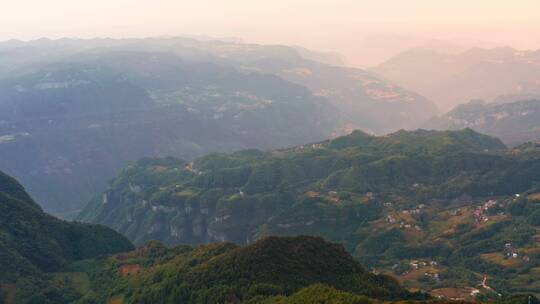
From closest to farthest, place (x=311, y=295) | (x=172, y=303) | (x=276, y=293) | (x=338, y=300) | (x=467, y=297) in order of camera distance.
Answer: (x=338, y=300) < (x=311, y=295) < (x=276, y=293) < (x=172, y=303) < (x=467, y=297)

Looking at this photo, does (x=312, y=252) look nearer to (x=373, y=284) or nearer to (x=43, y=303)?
(x=373, y=284)

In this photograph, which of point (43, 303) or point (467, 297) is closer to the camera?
point (43, 303)

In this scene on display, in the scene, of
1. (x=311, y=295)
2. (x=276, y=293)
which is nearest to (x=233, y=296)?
(x=276, y=293)

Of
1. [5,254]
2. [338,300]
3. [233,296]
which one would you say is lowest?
[5,254]

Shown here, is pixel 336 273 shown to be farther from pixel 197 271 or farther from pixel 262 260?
pixel 197 271

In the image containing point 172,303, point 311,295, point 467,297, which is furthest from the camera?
point 467,297

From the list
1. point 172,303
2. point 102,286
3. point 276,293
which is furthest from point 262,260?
point 102,286

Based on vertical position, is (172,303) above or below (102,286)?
above
